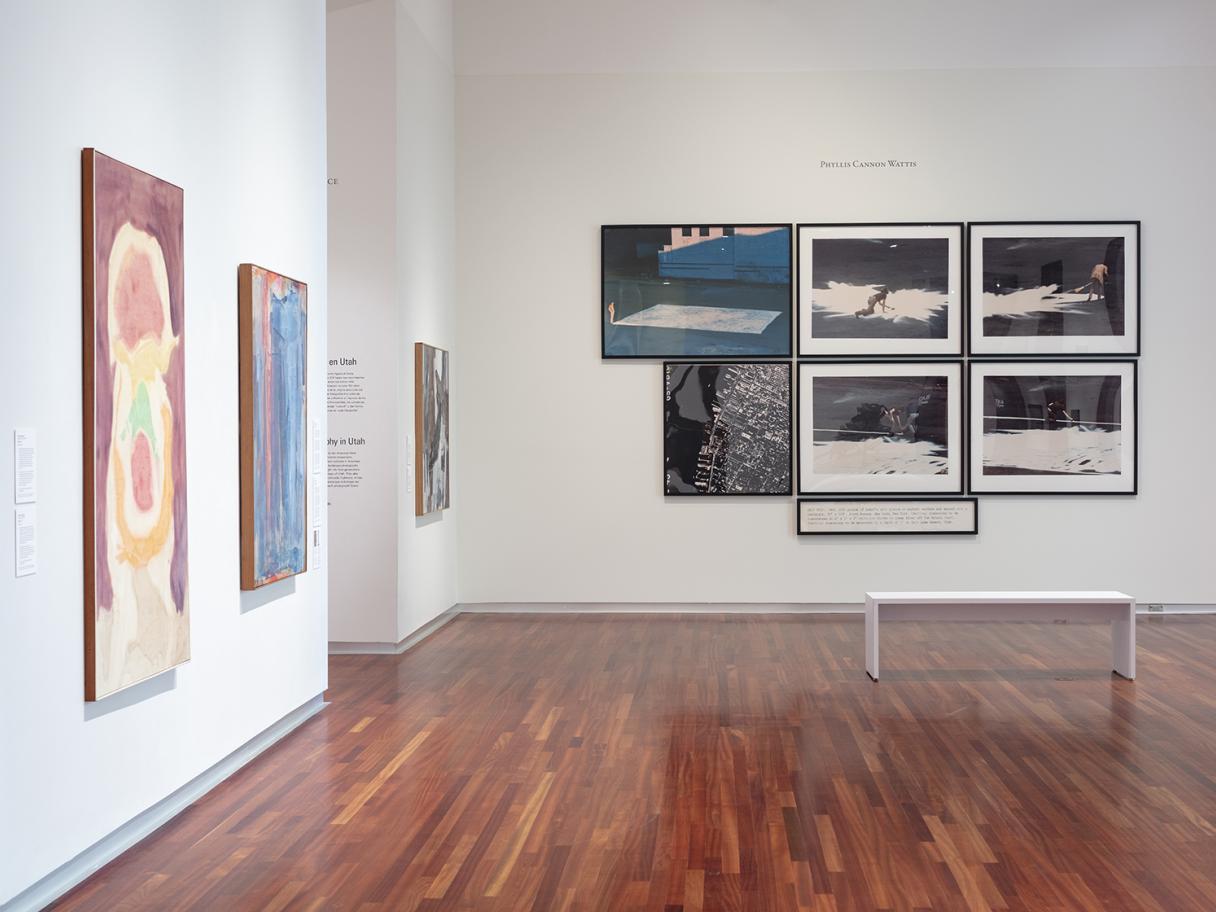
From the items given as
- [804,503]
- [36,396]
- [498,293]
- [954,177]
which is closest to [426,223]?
[498,293]

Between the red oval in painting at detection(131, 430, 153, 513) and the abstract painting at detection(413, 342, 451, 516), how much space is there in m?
4.50

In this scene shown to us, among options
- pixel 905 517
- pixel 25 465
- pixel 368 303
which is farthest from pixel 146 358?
pixel 905 517

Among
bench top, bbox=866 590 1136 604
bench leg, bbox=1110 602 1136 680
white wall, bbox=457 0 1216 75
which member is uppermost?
white wall, bbox=457 0 1216 75

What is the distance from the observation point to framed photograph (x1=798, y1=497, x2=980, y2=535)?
1046cm

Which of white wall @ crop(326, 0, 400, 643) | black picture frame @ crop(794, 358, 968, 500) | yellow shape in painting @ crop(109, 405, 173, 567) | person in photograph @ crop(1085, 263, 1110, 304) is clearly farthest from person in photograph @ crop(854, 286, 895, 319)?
yellow shape in painting @ crop(109, 405, 173, 567)

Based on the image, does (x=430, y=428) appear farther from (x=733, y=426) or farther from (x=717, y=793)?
(x=717, y=793)

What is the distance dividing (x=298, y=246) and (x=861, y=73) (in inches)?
246

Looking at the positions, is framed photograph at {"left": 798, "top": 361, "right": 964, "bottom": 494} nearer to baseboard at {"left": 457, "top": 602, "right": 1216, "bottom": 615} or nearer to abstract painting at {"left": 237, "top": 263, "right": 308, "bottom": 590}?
baseboard at {"left": 457, "top": 602, "right": 1216, "bottom": 615}

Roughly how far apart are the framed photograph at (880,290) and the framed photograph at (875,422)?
0.19 m

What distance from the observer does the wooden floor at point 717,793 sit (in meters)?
4.01

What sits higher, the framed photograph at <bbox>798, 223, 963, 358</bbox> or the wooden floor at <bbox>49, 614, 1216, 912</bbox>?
the framed photograph at <bbox>798, 223, 963, 358</bbox>

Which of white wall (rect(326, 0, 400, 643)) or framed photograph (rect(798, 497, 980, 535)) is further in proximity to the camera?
framed photograph (rect(798, 497, 980, 535))

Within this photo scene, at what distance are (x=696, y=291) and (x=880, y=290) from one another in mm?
1726

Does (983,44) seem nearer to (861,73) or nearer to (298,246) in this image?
(861,73)
